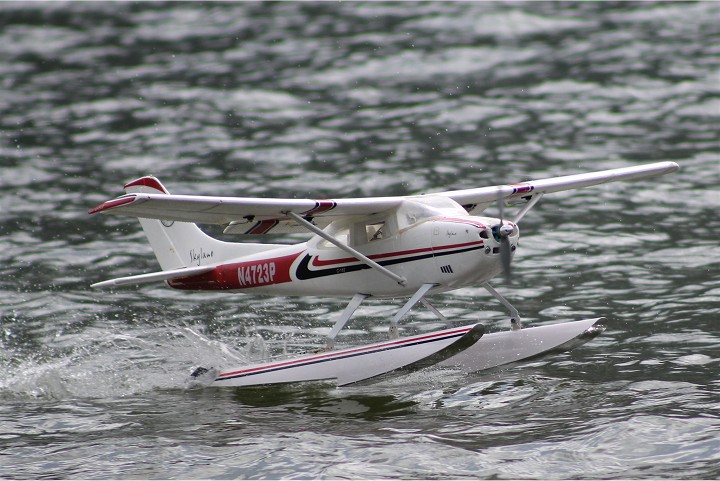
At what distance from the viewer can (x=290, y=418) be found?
12.9m

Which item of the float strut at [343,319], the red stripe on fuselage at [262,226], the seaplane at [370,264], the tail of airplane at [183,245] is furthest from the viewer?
the tail of airplane at [183,245]

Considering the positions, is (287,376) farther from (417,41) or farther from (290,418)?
(417,41)

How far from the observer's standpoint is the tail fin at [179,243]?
15.0m

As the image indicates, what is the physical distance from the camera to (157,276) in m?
14.0

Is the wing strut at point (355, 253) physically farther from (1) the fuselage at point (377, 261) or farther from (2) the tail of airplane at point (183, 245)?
(2) the tail of airplane at point (183, 245)

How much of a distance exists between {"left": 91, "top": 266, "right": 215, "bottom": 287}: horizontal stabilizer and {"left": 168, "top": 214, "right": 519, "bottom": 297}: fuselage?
17 centimetres

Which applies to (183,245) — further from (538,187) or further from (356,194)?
(356,194)

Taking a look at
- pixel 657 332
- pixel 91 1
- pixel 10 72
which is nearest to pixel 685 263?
pixel 657 332

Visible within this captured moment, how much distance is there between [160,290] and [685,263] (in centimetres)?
961

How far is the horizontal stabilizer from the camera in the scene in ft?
45.1

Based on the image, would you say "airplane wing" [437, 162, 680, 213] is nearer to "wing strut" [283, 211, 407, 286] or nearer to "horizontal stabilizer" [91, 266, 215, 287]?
"wing strut" [283, 211, 407, 286]

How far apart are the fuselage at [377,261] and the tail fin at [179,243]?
29 cm

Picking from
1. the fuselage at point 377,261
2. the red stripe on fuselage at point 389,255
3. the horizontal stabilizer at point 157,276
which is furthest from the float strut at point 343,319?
the horizontal stabilizer at point 157,276

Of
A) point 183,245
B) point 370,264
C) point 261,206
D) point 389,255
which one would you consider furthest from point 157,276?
point 389,255
